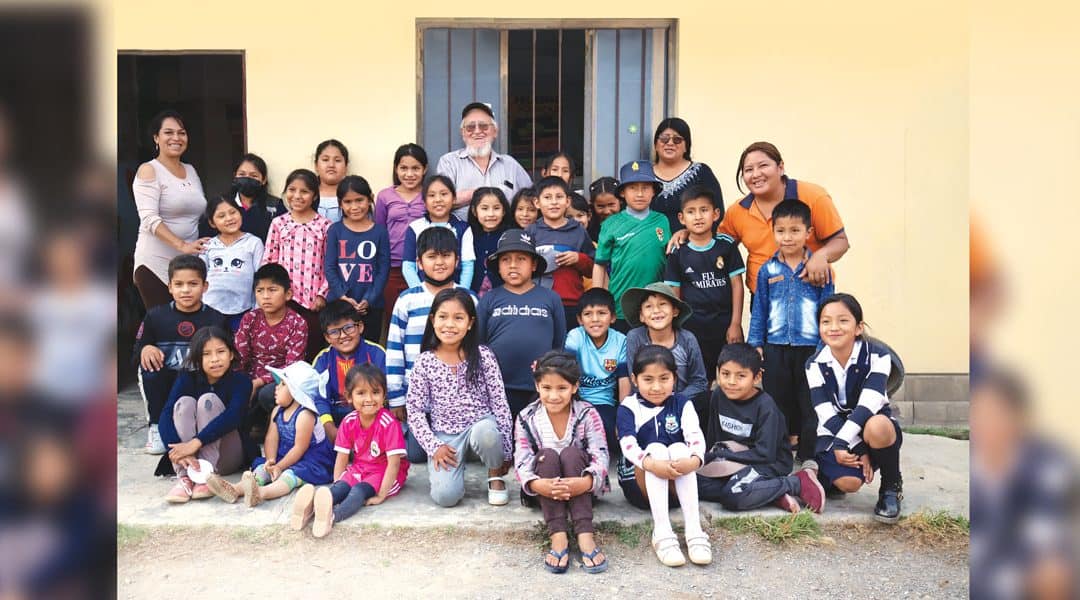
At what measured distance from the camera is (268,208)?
4.89 metres

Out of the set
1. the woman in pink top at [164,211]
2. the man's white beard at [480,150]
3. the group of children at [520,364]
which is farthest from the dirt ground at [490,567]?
the man's white beard at [480,150]

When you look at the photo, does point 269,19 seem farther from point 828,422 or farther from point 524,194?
point 828,422

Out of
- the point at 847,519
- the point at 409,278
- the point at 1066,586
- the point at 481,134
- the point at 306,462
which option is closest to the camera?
the point at 1066,586

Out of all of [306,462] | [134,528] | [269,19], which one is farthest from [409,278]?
[269,19]

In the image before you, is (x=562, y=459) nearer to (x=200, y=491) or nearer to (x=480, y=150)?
(x=200, y=491)

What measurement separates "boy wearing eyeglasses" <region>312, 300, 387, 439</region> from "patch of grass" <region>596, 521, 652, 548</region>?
1.25 metres

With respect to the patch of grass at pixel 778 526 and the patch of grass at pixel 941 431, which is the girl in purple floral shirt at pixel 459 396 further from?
the patch of grass at pixel 941 431

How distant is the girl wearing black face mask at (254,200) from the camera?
4730mm

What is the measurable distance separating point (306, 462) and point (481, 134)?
2.00 m

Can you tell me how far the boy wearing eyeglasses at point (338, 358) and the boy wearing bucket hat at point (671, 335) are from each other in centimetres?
119

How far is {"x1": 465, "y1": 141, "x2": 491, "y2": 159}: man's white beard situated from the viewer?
465cm

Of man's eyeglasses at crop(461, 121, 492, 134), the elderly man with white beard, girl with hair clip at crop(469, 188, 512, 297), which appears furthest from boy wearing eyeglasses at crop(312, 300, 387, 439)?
man's eyeglasses at crop(461, 121, 492, 134)

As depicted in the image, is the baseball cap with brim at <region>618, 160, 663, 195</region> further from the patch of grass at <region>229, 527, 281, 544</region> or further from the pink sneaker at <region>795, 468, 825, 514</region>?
the patch of grass at <region>229, 527, 281, 544</region>

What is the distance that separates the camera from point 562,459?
3223 mm
